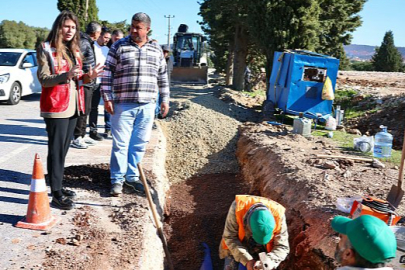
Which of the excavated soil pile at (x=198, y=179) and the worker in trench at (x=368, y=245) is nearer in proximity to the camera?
the worker in trench at (x=368, y=245)

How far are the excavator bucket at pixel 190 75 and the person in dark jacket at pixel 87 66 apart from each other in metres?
18.1

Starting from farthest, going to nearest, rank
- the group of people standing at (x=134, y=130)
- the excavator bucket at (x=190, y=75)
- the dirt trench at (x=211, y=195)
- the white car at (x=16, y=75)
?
the excavator bucket at (x=190, y=75)
the white car at (x=16, y=75)
the dirt trench at (x=211, y=195)
the group of people standing at (x=134, y=130)

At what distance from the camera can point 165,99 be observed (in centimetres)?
536

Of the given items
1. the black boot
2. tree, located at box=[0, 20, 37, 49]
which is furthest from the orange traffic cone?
tree, located at box=[0, 20, 37, 49]

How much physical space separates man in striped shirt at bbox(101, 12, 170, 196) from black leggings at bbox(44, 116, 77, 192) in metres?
0.73

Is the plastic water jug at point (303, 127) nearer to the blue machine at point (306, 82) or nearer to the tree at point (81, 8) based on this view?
the blue machine at point (306, 82)

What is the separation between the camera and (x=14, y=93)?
39.5 feet

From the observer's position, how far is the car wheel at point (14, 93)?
11.9m

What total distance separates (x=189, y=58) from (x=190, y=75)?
6.17ft

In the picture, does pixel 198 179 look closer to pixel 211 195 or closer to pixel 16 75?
pixel 211 195

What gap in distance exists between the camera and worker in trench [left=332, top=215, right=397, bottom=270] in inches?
91.9

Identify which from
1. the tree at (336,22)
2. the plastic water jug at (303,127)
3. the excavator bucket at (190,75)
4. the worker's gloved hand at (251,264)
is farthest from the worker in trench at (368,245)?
the excavator bucket at (190,75)

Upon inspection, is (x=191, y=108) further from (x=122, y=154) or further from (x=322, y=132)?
(x=122, y=154)

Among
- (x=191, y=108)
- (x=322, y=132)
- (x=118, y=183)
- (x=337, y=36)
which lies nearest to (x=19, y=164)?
(x=118, y=183)
